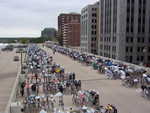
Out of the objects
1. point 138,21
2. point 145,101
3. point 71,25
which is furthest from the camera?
point 71,25

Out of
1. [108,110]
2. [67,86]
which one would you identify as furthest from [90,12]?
[108,110]

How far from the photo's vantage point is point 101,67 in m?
35.3

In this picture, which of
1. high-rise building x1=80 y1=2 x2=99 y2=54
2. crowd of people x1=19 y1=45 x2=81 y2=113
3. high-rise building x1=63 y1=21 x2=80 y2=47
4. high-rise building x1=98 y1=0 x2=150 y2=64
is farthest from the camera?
high-rise building x1=63 y1=21 x2=80 y2=47

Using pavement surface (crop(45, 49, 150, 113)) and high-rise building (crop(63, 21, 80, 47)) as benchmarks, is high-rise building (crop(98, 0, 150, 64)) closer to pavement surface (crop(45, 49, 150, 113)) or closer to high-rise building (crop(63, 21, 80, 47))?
pavement surface (crop(45, 49, 150, 113))

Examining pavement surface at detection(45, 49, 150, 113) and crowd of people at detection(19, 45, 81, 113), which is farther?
pavement surface at detection(45, 49, 150, 113)

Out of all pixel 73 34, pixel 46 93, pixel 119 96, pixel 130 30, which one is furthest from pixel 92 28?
pixel 119 96

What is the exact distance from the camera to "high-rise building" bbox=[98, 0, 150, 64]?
68.5 metres

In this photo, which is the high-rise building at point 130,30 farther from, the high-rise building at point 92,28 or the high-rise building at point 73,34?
the high-rise building at point 73,34

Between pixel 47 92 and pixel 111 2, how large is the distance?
5617cm

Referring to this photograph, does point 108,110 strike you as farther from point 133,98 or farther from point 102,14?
point 102,14

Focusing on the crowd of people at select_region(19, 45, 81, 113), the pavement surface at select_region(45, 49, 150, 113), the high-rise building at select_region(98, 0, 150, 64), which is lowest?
the pavement surface at select_region(45, 49, 150, 113)

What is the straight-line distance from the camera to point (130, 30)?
69.8 meters

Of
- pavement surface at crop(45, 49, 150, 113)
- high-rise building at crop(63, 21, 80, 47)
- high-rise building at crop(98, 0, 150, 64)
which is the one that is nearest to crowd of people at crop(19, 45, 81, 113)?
pavement surface at crop(45, 49, 150, 113)

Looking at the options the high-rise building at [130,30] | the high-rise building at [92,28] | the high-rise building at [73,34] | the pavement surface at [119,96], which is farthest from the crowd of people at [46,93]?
the high-rise building at [73,34]
